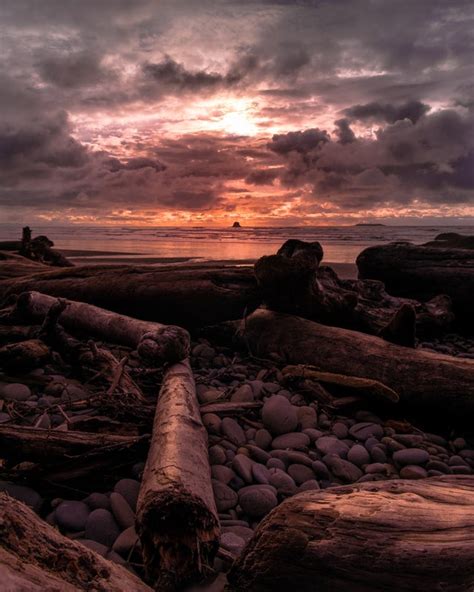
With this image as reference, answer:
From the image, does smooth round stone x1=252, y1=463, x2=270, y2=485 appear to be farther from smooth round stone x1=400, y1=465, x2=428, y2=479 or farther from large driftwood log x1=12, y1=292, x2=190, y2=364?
large driftwood log x1=12, y1=292, x2=190, y2=364

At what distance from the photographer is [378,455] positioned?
3.59 m

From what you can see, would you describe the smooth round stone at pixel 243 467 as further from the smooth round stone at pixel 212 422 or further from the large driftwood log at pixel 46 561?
the large driftwood log at pixel 46 561

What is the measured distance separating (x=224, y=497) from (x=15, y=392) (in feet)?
7.24

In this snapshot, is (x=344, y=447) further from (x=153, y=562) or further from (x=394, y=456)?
(x=153, y=562)

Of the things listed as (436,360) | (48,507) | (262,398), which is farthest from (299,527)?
(436,360)

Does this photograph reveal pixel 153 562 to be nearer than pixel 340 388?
Yes

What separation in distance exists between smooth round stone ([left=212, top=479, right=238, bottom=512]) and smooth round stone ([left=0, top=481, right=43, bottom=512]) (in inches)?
40.6

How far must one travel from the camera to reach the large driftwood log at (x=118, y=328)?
433 centimetres

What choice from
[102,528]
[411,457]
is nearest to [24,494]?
[102,528]

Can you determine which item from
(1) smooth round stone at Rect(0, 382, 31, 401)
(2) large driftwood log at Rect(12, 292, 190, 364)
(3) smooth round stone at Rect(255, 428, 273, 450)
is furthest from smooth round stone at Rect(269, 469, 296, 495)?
(1) smooth round stone at Rect(0, 382, 31, 401)

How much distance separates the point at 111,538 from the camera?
245 centimetres

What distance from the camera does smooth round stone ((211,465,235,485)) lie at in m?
3.09

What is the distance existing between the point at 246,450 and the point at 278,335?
6.97ft

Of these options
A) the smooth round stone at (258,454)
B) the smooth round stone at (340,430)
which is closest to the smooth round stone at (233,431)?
the smooth round stone at (258,454)
